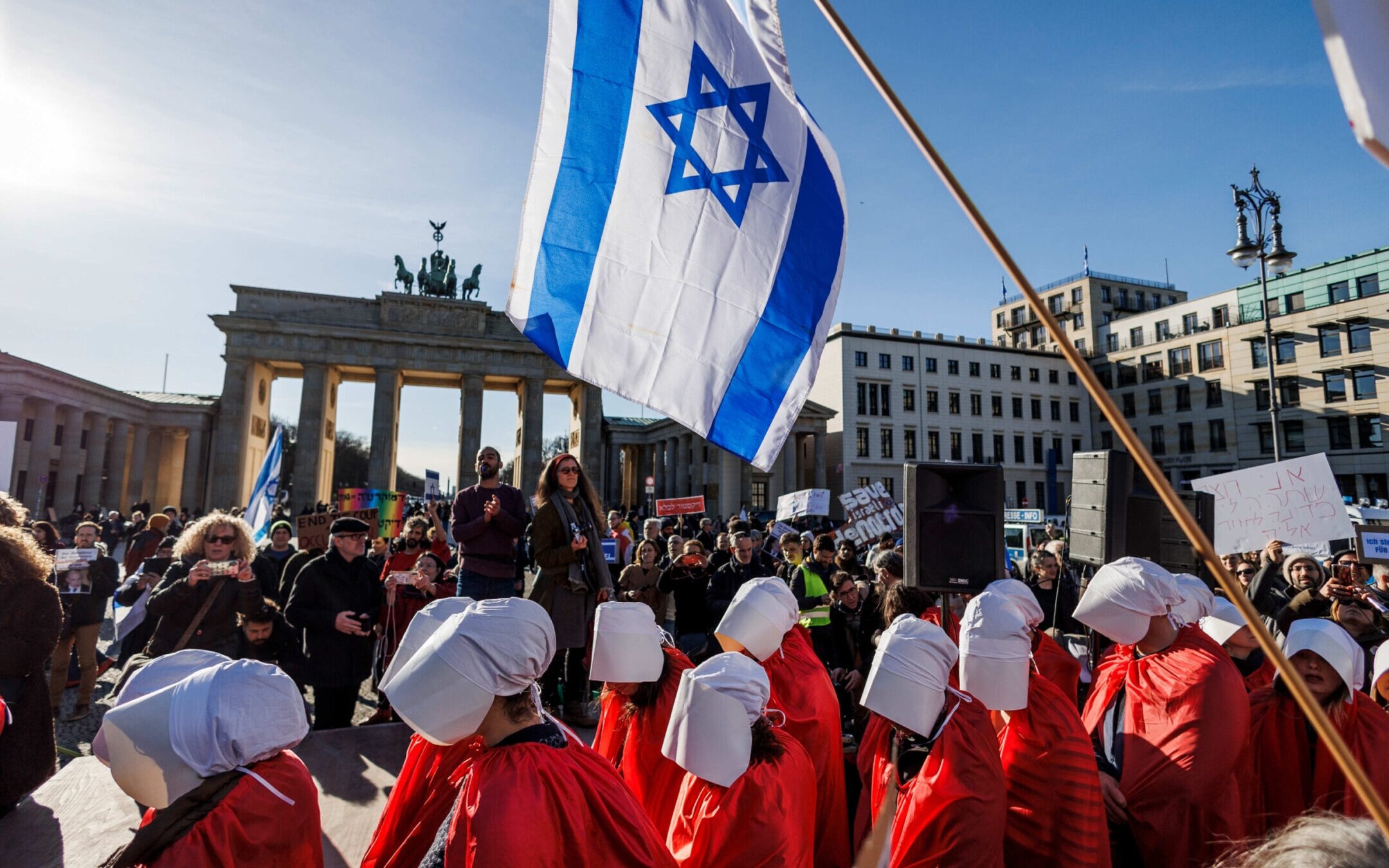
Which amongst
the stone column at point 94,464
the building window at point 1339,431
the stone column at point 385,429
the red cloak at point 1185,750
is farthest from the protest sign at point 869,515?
the stone column at point 94,464

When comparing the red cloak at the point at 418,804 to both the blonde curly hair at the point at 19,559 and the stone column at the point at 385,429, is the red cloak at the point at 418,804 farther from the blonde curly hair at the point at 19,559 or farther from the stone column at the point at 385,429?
the stone column at the point at 385,429

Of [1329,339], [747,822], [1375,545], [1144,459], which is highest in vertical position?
[1329,339]

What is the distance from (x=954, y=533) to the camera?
456 cm

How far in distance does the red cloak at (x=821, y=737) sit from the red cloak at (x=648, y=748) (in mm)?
549

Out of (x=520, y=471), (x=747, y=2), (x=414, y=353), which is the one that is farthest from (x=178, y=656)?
(x=414, y=353)

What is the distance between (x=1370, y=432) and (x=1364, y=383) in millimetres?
2925

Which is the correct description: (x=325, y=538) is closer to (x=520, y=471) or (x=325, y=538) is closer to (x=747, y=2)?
(x=747, y=2)

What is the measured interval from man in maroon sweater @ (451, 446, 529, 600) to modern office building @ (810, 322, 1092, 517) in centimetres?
4583

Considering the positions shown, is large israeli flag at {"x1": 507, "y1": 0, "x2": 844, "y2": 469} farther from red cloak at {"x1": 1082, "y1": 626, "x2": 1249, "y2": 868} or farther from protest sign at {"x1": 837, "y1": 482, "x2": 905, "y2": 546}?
protest sign at {"x1": 837, "y1": 482, "x2": 905, "y2": 546}

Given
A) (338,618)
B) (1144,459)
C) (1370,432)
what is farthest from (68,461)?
(1370,432)

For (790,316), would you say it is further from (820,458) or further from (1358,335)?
(1358,335)

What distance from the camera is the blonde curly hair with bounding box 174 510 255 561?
15.8 ft

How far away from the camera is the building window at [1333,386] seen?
43062 mm

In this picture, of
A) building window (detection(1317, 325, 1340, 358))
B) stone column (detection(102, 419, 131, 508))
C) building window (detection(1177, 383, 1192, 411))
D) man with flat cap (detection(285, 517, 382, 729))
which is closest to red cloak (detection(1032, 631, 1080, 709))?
man with flat cap (detection(285, 517, 382, 729))
